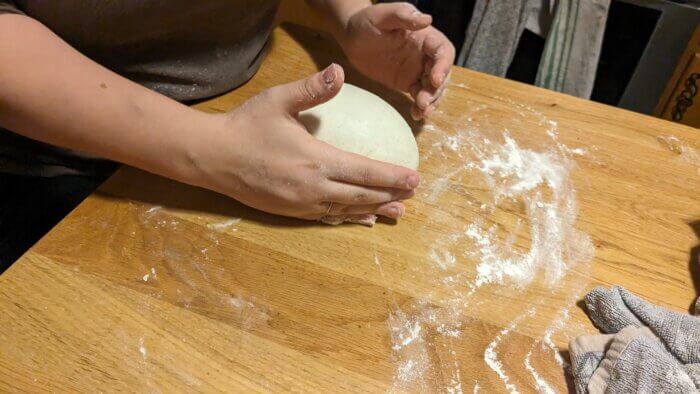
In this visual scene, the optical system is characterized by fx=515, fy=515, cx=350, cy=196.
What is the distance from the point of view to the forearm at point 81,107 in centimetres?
62

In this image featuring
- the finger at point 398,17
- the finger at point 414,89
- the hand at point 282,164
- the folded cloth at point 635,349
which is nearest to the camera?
the folded cloth at point 635,349

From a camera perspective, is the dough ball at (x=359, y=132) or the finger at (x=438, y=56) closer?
the dough ball at (x=359, y=132)

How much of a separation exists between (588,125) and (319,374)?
695 mm

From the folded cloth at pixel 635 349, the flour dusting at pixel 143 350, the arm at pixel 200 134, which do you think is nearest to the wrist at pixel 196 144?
the arm at pixel 200 134

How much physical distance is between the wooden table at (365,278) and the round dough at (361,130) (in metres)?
0.08

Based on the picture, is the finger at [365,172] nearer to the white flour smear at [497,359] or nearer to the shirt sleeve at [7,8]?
the white flour smear at [497,359]

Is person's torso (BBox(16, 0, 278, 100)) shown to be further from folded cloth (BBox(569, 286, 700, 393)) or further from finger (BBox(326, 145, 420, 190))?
folded cloth (BBox(569, 286, 700, 393))

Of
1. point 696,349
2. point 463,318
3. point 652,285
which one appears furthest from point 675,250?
point 463,318

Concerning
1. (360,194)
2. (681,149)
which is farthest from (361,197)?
(681,149)

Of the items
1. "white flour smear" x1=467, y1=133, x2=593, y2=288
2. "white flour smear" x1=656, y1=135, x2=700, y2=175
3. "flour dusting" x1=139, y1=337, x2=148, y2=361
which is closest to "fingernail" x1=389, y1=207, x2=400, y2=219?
"white flour smear" x1=467, y1=133, x2=593, y2=288

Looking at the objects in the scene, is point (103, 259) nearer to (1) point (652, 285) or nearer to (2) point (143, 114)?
(2) point (143, 114)

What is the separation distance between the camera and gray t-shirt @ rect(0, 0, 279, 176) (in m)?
0.71

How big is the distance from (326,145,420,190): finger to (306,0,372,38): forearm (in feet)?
1.29

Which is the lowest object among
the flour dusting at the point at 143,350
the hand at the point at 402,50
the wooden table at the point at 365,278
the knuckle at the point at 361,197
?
the flour dusting at the point at 143,350
